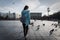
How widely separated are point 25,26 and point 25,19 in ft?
1.47

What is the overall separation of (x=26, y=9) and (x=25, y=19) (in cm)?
66

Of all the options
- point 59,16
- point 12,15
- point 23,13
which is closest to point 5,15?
point 12,15

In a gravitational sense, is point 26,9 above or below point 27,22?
above

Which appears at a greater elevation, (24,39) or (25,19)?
(25,19)

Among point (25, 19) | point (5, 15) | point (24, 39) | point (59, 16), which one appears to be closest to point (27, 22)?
point (25, 19)

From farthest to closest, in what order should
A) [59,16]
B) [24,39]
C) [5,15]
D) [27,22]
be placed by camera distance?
[5,15], [59,16], [27,22], [24,39]

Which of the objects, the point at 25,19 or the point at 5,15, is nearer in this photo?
the point at 25,19

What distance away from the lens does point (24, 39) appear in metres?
11.0

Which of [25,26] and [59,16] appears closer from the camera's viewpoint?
[25,26]

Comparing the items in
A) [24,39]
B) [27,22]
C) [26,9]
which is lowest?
[24,39]

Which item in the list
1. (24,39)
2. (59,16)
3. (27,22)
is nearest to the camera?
(24,39)

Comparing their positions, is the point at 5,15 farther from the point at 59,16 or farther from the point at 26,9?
the point at 26,9

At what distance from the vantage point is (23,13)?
468 inches

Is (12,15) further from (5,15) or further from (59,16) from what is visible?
(59,16)
